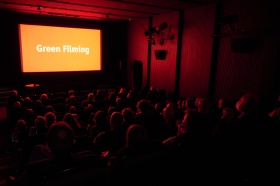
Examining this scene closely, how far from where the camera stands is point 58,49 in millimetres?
10859

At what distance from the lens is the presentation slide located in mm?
10164

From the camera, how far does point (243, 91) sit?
20.7 ft

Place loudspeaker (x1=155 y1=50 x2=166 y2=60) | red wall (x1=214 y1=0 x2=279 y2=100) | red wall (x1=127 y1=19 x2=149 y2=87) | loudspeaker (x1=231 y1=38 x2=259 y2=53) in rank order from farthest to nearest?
red wall (x1=127 y1=19 x2=149 y2=87)
loudspeaker (x1=155 y1=50 x2=166 y2=60)
loudspeaker (x1=231 y1=38 x2=259 y2=53)
red wall (x1=214 y1=0 x2=279 y2=100)

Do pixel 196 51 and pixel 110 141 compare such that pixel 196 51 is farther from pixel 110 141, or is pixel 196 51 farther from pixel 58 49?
Result: pixel 58 49

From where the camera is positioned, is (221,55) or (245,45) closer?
(245,45)

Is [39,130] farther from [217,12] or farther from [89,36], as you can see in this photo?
[89,36]

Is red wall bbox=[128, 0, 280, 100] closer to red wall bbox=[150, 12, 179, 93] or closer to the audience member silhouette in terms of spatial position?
red wall bbox=[150, 12, 179, 93]

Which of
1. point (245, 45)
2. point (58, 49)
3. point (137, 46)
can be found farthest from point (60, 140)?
point (137, 46)

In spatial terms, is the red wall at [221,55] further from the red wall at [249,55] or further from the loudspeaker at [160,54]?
the loudspeaker at [160,54]

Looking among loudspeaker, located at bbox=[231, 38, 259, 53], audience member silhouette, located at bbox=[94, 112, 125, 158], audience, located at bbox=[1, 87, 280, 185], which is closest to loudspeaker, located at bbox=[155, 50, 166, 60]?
loudspeaker, located at bbox=[231, 38, 259, 53]

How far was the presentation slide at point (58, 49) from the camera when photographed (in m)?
10.2

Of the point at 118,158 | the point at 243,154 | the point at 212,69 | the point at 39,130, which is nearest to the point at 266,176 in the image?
the point at 243,154

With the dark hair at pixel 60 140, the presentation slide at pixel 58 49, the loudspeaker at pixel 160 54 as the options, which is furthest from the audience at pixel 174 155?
the presentation slide at pixel 58 49

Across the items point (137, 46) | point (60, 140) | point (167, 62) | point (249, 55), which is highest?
point (137, 46)
